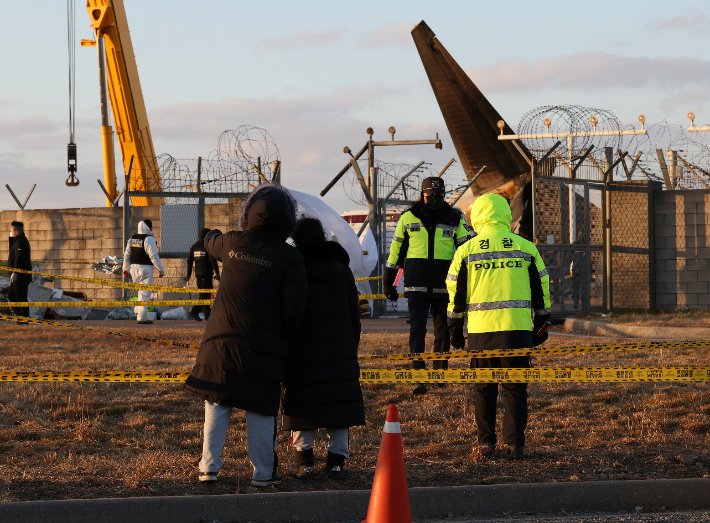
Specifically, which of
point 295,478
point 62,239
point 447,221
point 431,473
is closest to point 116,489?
point 295,478

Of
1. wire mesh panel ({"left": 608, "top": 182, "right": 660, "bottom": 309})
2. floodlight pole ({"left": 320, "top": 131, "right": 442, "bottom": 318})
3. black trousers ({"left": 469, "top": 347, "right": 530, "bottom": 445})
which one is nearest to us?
black trousers ({"left": 469, "top": 347, "right": 530, "bottom": 445})

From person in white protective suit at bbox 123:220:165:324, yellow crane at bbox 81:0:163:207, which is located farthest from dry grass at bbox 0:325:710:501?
yellow crane at bbox 81:0:163:207

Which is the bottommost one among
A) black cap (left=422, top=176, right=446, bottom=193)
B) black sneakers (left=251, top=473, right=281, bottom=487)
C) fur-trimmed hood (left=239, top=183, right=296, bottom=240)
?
black sneakers (left=251, top=473, right=281, bottom=487)

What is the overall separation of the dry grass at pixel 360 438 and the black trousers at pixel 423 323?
15.2 inches

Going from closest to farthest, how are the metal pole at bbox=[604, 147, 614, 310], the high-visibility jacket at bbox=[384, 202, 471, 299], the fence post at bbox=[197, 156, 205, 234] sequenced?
1. the high-visibility jacket at bbox=[384, 202, 471, 299]
2. the metal pole at bbox=[604, 147, 614, 310]
3. the fence post at bbox=[197, 156, 205, 234]

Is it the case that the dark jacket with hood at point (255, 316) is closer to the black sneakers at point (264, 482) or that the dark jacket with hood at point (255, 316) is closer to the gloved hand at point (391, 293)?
the black sneakers at point (264, 482)

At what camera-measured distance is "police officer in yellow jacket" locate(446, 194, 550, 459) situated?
5211 millimetres

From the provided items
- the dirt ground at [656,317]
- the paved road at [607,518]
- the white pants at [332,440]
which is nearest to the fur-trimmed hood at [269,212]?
the white pants at [332,440]

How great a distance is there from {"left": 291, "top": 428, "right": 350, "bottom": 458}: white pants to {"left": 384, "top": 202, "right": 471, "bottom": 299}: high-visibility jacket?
268 centimetres

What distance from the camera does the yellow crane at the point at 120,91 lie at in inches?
886

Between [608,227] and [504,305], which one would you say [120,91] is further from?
[504,305]

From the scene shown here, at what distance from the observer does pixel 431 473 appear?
479 cm

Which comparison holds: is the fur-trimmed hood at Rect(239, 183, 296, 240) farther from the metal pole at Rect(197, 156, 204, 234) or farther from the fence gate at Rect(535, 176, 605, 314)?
the metal pole at Rect(197, 156, 204, 234)

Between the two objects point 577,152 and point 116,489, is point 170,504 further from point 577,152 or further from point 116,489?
point 577,152
